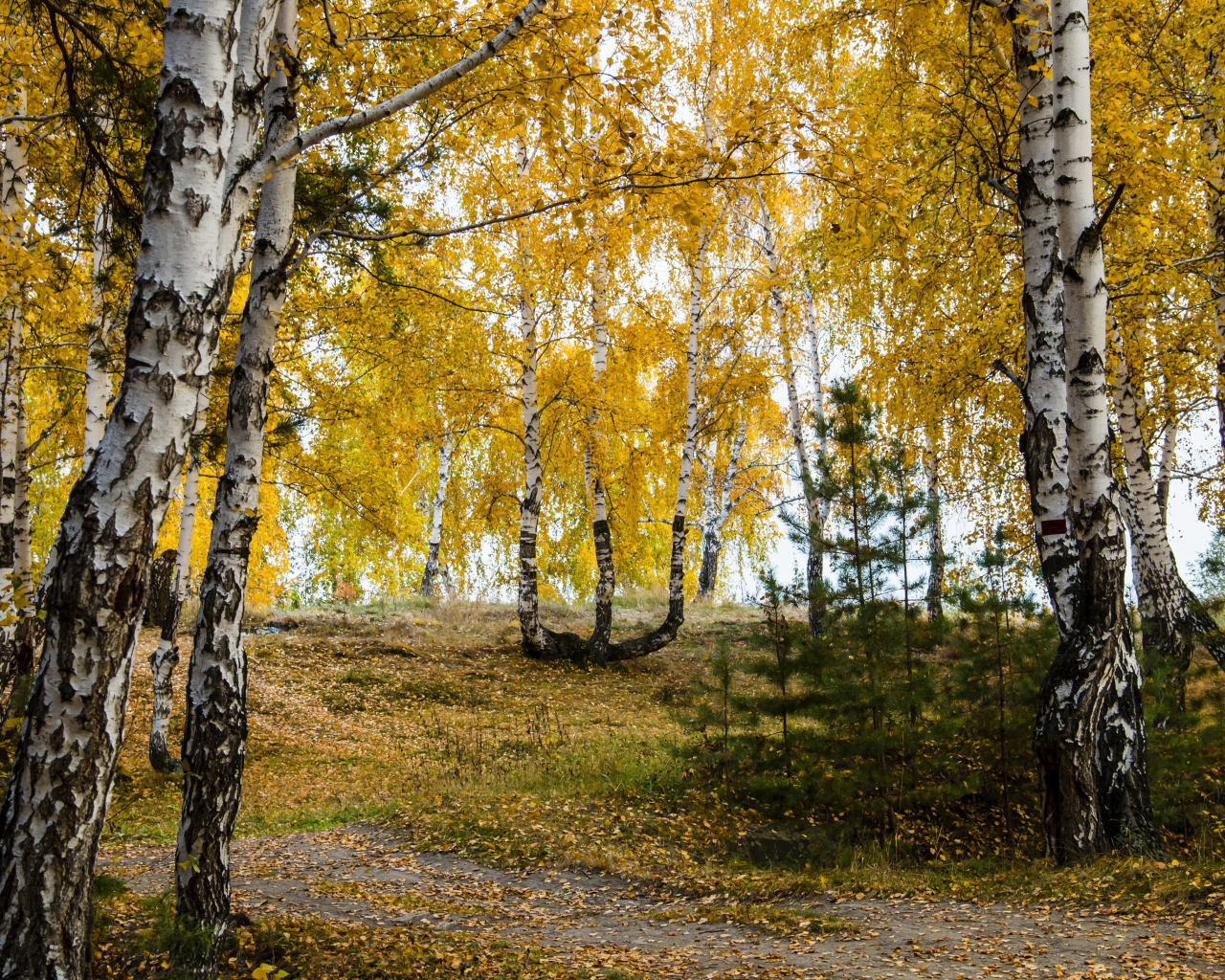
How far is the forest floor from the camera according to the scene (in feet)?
13.3

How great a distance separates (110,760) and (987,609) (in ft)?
20.8

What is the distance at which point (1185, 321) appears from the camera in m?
10.6

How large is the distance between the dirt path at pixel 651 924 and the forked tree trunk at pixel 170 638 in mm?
2206

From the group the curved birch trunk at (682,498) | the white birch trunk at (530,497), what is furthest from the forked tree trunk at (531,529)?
the curved birch trunk at (682,498)

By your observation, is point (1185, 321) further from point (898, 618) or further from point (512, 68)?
point (512, 68)

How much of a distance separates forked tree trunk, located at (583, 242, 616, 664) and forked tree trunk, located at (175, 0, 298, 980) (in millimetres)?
9777

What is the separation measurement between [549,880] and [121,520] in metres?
4.54

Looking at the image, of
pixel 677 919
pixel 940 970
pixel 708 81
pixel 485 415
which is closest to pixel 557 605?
pixel 485 415

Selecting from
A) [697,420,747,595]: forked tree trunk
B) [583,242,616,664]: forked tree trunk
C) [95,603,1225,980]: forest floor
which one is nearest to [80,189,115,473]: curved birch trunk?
[95,603,1225,980]: forest floor

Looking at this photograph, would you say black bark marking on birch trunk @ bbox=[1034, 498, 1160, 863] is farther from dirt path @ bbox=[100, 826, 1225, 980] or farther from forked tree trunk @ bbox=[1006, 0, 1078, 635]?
dirt path @ bbox=[100, 826, 1225, 980]

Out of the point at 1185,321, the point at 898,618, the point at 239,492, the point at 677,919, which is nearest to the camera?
the point at 239,492

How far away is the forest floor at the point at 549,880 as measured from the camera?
4.05m

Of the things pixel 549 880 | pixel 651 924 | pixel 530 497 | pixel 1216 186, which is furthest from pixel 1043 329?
pixel 530 497

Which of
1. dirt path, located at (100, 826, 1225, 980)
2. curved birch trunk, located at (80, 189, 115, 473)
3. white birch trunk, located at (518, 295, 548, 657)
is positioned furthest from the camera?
white birch trunk, located at (518, 295, 548, 657)
